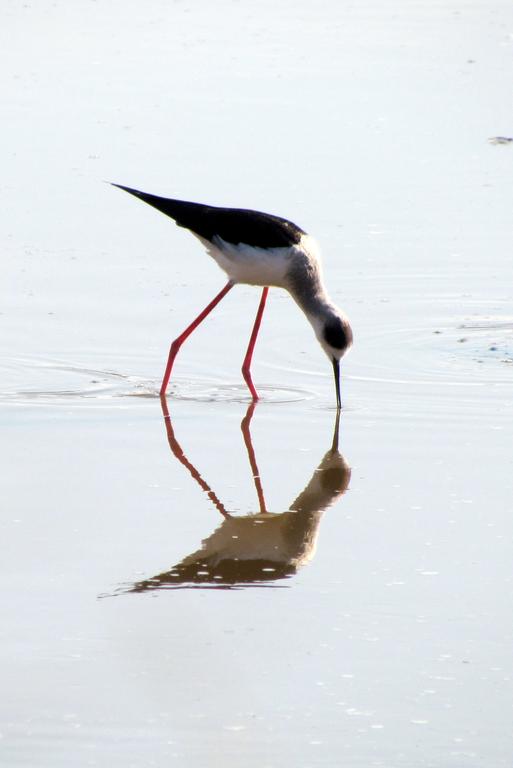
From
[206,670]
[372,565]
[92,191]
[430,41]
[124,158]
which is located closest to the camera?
[206,670]

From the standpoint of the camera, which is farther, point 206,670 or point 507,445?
point 507,445

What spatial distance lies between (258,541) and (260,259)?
232 cm

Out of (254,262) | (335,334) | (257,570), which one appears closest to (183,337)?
(254,262)

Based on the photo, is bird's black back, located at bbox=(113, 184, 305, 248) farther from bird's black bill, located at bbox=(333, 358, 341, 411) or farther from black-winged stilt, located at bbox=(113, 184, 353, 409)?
bird's black bill, located at bbox=(333, 358, 341, 411)

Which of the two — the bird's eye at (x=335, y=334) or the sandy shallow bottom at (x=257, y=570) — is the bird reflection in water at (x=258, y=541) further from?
the bird's eye at (x=335, y=334)

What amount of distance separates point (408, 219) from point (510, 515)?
14.7ft

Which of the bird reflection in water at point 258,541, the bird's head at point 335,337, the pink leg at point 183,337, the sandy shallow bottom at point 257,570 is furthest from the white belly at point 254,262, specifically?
the bird reflection in water at point 258,541

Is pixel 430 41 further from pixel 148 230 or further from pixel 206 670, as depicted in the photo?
pixel 206 670

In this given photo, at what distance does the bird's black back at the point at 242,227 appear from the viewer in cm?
705

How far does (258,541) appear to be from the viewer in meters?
5.04

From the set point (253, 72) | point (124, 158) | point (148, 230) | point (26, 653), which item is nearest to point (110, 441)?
point (26, 653)

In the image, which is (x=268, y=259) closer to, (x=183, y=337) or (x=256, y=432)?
(x=183, y=337)

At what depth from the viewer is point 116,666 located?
3973mm

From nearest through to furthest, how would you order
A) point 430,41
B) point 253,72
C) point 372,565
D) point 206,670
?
point 206,670 → point 372,565 → point 253,72 → point 430,41
